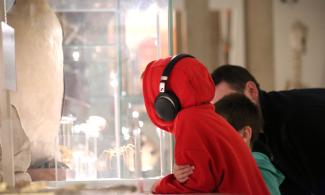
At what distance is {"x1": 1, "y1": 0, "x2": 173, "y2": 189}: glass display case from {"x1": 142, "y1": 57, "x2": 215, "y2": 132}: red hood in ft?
0.27

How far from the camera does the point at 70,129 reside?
1.03 meters

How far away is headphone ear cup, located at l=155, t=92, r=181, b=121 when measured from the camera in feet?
3.06

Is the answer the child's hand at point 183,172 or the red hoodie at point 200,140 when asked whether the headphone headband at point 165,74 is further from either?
the child's hand at point 183,172

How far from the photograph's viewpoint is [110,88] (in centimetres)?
110

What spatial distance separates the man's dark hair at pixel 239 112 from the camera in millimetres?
1390

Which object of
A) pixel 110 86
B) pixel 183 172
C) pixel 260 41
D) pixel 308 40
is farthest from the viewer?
pixel 308 40

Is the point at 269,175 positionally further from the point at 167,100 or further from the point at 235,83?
the point at 167,100

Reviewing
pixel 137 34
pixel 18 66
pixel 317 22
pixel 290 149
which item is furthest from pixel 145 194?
pixel 317 22

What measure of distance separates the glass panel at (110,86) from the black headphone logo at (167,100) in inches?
4.5

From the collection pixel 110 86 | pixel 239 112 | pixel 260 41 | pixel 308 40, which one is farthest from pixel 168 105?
pixel 308 40

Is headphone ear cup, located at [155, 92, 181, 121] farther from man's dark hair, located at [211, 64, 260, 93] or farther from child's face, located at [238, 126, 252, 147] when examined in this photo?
man's dark hair, located at [211, 64, 260, 93]

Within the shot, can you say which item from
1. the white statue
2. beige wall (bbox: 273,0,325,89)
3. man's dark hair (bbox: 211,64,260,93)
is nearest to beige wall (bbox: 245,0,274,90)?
beige wall (bbox: 273,0,325,89)

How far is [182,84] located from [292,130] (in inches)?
30.0

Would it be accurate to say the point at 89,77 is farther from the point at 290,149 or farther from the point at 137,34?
the point at 290,149
